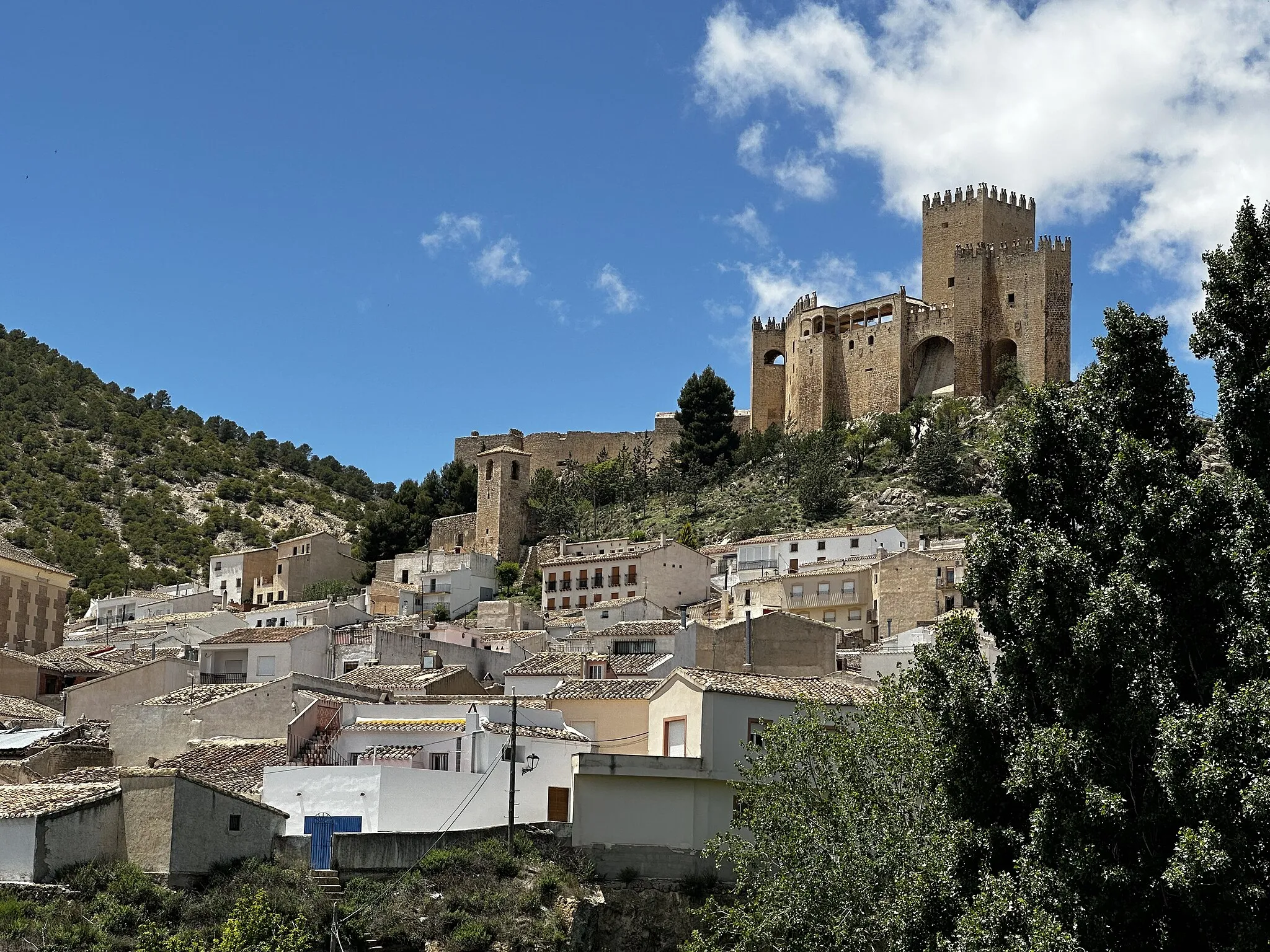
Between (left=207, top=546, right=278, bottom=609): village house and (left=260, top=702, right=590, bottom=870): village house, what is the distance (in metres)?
47.4

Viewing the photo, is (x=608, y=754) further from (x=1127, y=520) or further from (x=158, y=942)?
(x=1127, y=520)

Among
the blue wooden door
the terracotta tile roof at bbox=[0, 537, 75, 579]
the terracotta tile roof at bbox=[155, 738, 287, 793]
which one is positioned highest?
the terracotta tile roof at bbox=[0, 537, 75, 579]

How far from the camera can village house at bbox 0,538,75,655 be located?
4619 centimetres

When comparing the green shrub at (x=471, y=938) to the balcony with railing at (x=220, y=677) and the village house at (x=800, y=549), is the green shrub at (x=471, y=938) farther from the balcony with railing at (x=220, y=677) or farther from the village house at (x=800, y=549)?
the village house at (x=800, y=549)

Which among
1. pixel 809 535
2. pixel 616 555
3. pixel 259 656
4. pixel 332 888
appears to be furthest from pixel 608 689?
pixel 616 555

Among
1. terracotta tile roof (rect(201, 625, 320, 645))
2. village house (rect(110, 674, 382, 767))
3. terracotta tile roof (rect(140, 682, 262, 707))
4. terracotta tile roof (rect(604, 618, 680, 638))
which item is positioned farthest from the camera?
terracotta tile roof (rect(604, 618, 680, 638))

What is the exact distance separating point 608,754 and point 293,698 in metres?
7.95

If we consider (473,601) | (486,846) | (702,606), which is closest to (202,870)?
(486,846)

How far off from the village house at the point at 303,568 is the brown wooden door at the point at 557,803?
48117 millimetres

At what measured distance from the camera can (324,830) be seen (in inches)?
980

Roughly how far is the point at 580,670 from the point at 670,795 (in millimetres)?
8407

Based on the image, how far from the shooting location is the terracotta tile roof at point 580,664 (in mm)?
33656

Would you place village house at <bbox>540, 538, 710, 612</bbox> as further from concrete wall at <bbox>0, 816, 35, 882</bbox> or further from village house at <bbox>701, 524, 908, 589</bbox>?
concrete wall at <bbox>0, 816, 35, 882</bbox>

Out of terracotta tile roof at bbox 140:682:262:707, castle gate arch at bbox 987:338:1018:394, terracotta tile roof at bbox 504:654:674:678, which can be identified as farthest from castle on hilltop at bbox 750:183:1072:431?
terracotta tile roof at bbox 140:682:262:707
